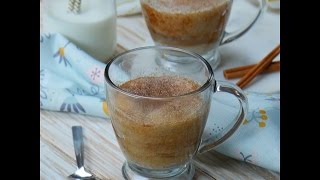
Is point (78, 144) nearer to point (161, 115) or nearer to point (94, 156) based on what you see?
point (94, 156)

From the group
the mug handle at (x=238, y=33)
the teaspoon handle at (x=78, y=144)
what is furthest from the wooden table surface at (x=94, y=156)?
the mug handle at (x=238, y=33)

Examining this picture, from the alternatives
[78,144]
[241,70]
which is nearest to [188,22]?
[241,70]

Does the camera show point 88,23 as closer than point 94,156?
No

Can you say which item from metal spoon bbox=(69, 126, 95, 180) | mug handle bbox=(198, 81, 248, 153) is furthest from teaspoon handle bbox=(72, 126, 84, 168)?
mug handle bbox=(198, 81, 248, 153)

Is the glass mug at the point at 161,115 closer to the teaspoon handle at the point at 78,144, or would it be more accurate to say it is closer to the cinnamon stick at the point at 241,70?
the teaspoon handle at the point at 78,144

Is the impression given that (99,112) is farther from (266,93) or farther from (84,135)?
(266,93)

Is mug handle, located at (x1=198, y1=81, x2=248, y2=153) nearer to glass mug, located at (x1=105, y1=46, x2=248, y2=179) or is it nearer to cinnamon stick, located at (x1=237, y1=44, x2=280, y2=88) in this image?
glass mug, located at (x1=105, y1=46, x2=248, y2=179)
